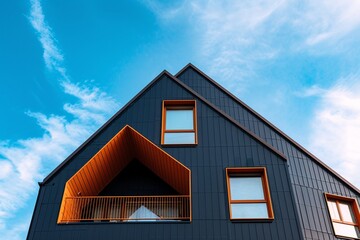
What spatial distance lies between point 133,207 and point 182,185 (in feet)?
6.50

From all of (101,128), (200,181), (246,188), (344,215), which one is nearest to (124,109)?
(101,128)

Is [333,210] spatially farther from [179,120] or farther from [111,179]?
[111,179]

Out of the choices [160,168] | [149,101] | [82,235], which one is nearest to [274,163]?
[160,168]

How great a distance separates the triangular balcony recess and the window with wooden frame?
83 cm

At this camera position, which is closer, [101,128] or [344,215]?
[101,128]

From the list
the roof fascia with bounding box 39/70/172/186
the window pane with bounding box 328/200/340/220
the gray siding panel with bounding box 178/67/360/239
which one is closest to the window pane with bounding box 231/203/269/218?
the gray siding panel with bounding box 178/67/360/239

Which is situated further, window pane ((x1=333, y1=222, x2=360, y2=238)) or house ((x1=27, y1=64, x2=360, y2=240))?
window pane ((x1=333, y1=222, x2=360, y2=238))

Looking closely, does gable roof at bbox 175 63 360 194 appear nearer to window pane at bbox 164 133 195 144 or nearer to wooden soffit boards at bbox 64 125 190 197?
window pane at bbox 164 133 195 144

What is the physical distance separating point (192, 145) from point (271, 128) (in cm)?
637

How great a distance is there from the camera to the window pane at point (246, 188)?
12.3 m

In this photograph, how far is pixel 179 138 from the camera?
13695mm

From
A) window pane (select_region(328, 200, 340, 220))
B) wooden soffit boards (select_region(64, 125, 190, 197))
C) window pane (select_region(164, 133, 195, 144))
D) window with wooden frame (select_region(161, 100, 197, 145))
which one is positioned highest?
window with wooden frame (select_region(161, 100, 197, 145))

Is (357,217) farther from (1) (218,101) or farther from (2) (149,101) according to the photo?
(2) (149,101)

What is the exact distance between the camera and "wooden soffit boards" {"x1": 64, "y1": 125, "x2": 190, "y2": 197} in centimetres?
1291
